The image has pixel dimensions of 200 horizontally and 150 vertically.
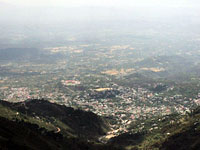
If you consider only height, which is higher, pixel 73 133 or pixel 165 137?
pixel 165 137

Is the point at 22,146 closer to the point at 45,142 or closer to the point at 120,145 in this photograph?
the point at 45,142

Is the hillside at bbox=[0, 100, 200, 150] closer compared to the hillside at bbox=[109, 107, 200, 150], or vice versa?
the hillside at bbox=[0, 100, 200, 150]

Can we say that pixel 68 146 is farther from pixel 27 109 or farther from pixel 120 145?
pixel 27 109

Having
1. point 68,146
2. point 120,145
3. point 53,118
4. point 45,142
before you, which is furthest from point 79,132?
point 45,142

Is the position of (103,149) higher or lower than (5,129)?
lower

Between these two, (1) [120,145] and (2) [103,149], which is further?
(1) [120,145]

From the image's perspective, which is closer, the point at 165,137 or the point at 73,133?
the point at 165,137

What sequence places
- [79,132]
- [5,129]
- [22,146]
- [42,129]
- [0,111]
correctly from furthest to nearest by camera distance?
[79,132], [0,111], [42,129], [5,129], [22,146]

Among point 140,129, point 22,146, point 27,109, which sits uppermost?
point 22,146

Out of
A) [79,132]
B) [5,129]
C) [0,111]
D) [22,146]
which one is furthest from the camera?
[79,132]

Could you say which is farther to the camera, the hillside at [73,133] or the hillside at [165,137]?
the hillside at [165,137]
